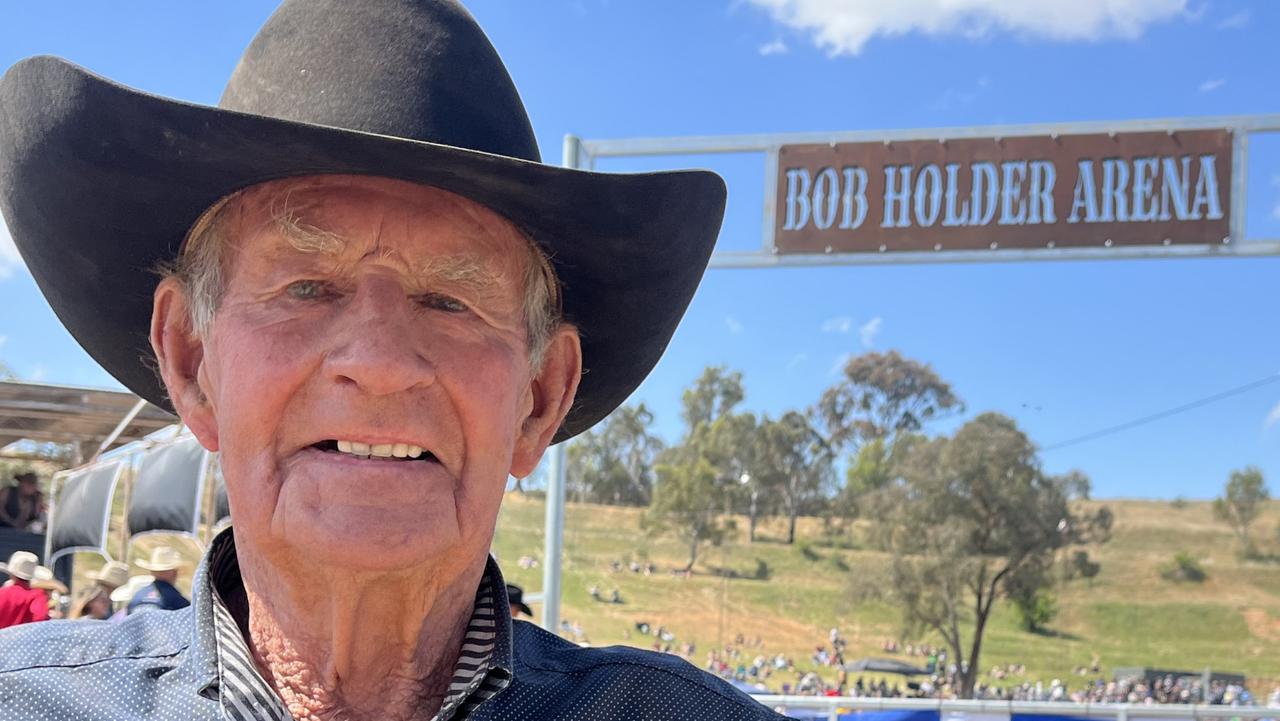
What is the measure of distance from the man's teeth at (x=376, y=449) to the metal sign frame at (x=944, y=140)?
4.47 meters

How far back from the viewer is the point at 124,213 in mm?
1467

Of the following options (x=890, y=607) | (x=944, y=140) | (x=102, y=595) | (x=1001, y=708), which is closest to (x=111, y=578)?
(x=102, y=595)

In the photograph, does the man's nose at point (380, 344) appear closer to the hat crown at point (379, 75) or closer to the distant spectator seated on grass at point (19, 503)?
the hat crown at point (379, 75)

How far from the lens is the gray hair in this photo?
135 centimetres

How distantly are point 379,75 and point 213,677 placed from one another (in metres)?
0.71

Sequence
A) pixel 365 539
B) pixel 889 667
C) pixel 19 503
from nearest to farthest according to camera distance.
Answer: pixel 365 539 → pixel 19 503 → pixel 889 667

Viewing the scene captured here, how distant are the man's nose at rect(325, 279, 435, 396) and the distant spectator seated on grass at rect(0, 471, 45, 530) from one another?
47.0 ft

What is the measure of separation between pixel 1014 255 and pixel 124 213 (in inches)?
211

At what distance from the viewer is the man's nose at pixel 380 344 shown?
4.13ft

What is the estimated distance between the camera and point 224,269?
141cm

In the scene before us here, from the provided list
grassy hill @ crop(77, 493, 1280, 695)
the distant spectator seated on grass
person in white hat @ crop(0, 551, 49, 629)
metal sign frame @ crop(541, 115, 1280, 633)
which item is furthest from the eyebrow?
grassy hill @ crop(77, 493, 1280, 695)

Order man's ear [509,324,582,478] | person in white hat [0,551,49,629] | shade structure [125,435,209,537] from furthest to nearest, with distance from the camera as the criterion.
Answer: shade structure [125,435,209,537] → person in white hat [0,551,49,629] → man's ear [509,324,582,478]

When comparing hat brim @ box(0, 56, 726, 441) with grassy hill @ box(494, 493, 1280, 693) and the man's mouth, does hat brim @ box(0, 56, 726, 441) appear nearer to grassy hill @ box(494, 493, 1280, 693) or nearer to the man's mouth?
the man's mouth

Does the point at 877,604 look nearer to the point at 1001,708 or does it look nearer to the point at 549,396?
the point at 1001,708
